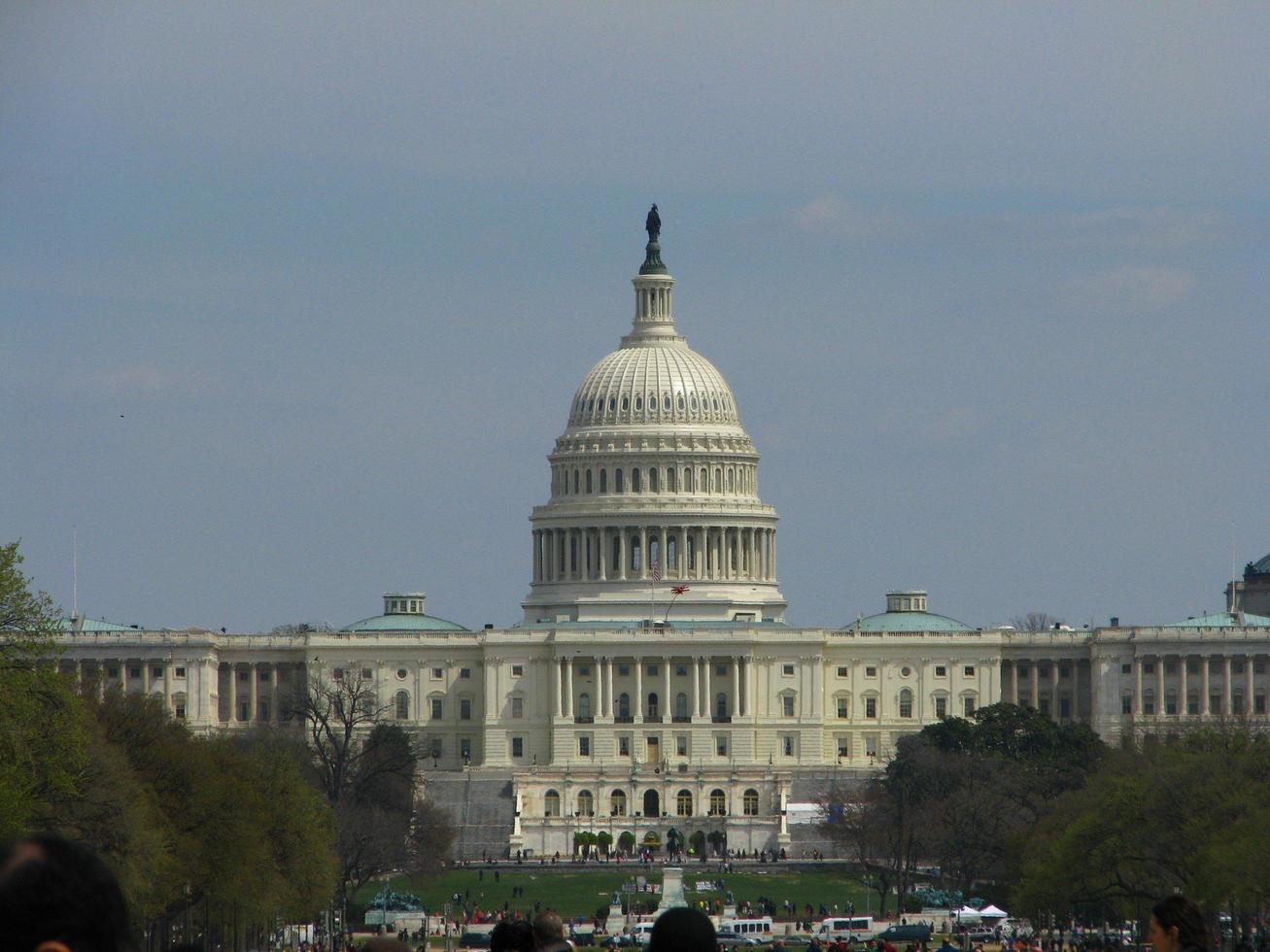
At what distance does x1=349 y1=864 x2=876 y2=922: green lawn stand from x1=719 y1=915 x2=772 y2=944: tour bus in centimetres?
1294

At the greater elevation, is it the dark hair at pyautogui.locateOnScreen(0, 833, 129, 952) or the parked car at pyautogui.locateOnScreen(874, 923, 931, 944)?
the dark hair at pyautogui.locateOnScreen(0, 833, 129, 952)

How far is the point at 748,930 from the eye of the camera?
11388 centimetres

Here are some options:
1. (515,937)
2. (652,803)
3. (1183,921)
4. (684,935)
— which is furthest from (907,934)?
(684,935)

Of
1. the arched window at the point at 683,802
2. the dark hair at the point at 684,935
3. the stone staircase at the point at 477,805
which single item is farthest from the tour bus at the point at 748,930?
the dark hair at the point at 684,935

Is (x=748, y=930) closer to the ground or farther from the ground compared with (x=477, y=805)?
closer to the ground

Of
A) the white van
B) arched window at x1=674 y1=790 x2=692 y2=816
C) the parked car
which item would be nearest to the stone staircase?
arched window at x1=674 y1=790 x2=692 y2=816

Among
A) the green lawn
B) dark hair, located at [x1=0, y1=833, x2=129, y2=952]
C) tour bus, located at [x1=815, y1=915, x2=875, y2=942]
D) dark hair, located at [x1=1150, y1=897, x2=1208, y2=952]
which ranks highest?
dark hair, located at [x1=0, y1=833, x2=129, y2=952]

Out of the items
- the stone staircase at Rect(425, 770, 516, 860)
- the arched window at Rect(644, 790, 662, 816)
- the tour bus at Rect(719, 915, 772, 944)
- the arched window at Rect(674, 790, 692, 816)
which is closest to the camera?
the tour bus at Rect(719, 915, 772, 944)

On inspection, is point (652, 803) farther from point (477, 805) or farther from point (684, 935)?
point (684, 935)

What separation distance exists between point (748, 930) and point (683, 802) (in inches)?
3203

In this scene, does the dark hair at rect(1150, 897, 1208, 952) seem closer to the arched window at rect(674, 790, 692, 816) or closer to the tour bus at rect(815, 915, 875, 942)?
the tour bus at rect(815, 915, 875, 942)

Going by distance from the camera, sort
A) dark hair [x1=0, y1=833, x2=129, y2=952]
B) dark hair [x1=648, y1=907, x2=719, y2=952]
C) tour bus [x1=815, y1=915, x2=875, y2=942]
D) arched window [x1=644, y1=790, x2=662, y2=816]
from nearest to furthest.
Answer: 1. dark hair [x1=0, y1=833, x2=129, y2=952]
2. dark hair [x1=648, y1=907, x2=719, y2=952]
3. tour bus [x1=815, y1=915, x2=875, y2=942]
4. arched window [x1=644, y1=790, x2=662, y2=816]

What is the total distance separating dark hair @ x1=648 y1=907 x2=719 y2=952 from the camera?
448 inches

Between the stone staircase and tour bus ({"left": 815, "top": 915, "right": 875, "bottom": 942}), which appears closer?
tour bus ({"left": 815, "top": 915, "right": 875, "bottom": 942})
